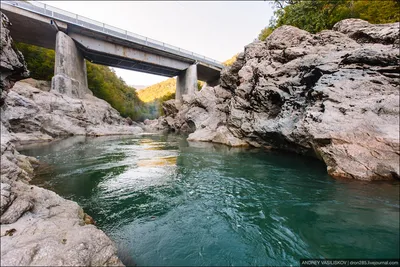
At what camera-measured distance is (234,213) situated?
3320 millimetres

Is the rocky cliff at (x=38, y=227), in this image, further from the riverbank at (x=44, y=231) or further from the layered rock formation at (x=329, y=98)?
the layered rock formation at (x=329, y=98)

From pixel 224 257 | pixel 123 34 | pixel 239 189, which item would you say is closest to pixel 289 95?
pixel 239 189

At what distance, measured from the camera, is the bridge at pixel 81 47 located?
56.0 ft

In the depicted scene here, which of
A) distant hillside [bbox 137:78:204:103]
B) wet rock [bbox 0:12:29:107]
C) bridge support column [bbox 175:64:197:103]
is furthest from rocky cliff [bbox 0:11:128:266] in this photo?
distant hillside [bbox 137:78:204:103]

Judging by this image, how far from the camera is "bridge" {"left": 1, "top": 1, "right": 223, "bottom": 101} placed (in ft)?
56.0

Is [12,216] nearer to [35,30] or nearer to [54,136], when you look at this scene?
[54,136]

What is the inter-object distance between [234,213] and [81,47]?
25.0 m

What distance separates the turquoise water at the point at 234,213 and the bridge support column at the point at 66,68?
619 inches

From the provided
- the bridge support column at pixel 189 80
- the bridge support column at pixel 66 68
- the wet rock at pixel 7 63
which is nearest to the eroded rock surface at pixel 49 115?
the bridge support column at pixel 66 68

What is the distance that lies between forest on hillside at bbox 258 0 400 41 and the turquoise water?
482 inches

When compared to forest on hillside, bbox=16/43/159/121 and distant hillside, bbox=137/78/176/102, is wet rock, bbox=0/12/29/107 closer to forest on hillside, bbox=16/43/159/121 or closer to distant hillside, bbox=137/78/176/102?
forest on hillside, bbox=16/43/159/121

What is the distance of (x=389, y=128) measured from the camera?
4.33 m

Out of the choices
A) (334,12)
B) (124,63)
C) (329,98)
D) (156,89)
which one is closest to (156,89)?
(156,89)

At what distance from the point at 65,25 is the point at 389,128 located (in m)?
25.5
